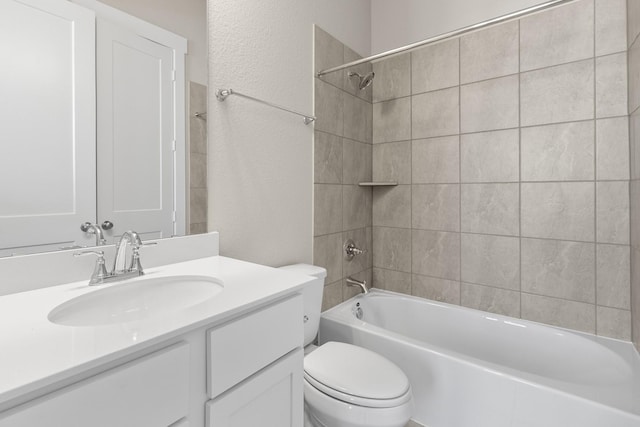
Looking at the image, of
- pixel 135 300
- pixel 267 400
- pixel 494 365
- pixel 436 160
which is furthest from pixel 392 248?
pixel 135 300

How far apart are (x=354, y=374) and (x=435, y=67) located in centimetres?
189

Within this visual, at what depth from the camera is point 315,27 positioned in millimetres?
1818

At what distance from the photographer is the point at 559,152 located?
66.2 inches

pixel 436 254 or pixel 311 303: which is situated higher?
pixel 436 254

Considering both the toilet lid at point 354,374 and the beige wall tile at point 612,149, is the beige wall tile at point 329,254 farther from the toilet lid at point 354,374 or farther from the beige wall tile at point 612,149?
the beige wall tile at point 612,149

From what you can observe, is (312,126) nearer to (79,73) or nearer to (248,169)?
(248,169)

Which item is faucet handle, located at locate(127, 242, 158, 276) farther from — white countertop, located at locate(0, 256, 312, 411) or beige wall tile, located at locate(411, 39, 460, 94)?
beige wall tile, located at locate(411, 39, 460, 94)

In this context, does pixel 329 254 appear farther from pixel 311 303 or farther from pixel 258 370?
pixel 258 370

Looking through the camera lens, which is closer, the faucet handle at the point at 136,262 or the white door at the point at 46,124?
the white door at the point at 46,124

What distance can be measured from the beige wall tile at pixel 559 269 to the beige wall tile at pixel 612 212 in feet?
0.29

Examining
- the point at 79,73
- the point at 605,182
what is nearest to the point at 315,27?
the point at 79,73

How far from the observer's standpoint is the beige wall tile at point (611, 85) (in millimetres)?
1526

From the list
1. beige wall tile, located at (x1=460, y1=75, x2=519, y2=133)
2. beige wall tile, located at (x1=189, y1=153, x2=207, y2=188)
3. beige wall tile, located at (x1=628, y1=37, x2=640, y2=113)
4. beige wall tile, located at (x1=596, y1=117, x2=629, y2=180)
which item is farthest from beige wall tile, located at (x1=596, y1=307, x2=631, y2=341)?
beige wall tile, located at (x1=189, y1=153, x2=207, y2=188)

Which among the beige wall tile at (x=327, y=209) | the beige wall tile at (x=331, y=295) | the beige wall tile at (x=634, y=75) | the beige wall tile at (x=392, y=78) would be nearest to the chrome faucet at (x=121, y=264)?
the beige wall tile at (x=327, y=209)
